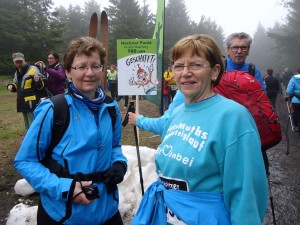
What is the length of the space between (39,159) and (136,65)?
4084 mm

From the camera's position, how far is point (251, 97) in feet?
9.31

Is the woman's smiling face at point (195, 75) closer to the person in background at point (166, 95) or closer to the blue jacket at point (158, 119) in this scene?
the blue jacket at point (158, 119)

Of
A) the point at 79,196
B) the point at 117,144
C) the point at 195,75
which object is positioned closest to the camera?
the point at 195,75

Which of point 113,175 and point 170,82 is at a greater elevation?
point 170,82

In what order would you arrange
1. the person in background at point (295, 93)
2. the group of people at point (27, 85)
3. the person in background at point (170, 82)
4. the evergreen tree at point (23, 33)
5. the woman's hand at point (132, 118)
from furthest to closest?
the evergreen tree at point (23, 33) < the person in background at point (170, 82) < the person in background at point (295, 93) < the group of people at point (27, 85) < the woman's hand at point (132, 118)

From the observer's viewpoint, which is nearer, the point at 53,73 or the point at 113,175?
the point at 113,175

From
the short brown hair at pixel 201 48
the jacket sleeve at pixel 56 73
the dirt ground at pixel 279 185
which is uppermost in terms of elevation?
the short brown hair at pixel 201 48

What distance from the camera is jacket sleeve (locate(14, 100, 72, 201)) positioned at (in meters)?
1.90

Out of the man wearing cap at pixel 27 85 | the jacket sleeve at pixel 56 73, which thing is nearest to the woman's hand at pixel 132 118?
the man wearing cap at pixel 27 85

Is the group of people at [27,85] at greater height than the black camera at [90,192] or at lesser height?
greater

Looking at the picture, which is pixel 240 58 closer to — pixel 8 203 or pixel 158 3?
pixel 158 3

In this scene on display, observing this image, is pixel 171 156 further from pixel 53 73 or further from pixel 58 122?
pixel 53 73

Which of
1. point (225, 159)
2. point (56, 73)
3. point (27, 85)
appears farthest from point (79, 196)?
point (56, 73)

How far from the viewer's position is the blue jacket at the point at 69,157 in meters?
1.93
